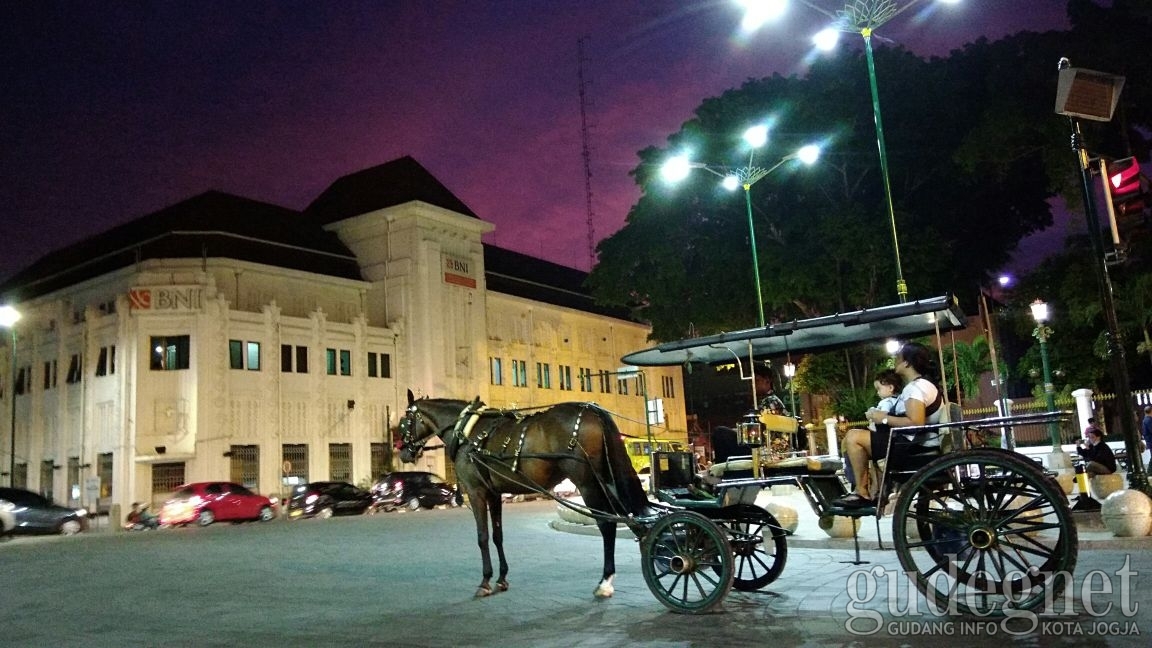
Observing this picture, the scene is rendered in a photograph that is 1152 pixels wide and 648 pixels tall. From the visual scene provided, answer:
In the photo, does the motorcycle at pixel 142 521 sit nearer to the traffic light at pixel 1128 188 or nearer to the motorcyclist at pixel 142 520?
the motorcyclist at pixel 142 520

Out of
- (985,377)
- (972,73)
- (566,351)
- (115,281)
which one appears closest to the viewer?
(972,73)

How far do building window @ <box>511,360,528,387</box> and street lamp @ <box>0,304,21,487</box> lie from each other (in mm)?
25668

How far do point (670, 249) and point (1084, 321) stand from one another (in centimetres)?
1359

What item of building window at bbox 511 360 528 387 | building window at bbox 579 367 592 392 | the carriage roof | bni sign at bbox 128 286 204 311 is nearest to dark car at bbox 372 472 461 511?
bni sign at bbox 128 286 204 311

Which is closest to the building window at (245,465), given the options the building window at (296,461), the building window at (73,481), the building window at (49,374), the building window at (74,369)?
the building window at (296,461)

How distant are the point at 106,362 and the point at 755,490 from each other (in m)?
38.1

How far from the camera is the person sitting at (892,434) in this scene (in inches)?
276

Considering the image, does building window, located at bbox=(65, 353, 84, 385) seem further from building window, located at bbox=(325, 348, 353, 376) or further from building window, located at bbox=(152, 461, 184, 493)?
building window, located at bbox=(325, 348, 353, 376)

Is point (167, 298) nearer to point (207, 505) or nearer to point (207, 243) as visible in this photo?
point (207, 243)

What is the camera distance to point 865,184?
3047 cm

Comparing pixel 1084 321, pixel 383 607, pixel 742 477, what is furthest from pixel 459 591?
pixel 1084 321

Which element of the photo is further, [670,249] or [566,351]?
[566,351]

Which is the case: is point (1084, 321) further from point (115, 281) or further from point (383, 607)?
point (115, 281)

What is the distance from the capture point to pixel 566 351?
2373 inches
